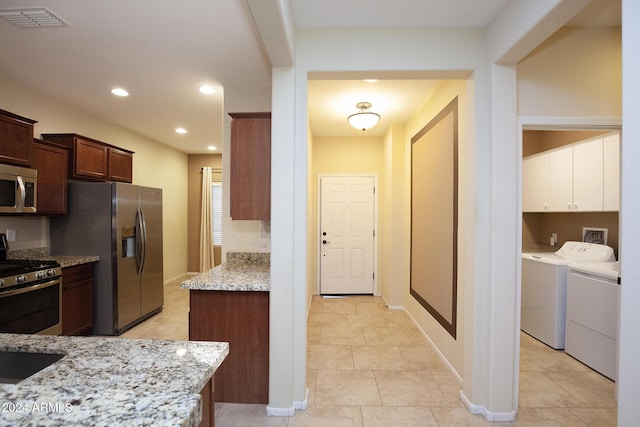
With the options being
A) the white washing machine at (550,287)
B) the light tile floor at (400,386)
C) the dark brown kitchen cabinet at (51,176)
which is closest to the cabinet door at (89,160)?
the dark brown kitchen cabinet at (51,176)

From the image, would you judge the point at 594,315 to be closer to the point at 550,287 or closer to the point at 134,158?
the point at 550,287

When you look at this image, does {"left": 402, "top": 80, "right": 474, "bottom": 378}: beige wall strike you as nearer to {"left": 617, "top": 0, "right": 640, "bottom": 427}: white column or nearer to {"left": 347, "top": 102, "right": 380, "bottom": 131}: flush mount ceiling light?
{"left": 347, "top": 102, "right": 380, "bottom": 131}: flush mount ceiling light

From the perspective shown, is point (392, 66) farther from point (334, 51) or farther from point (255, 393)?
point (255, 393)

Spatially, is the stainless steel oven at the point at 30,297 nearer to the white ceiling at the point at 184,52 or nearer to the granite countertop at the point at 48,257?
the granite countertop at the point at 48,257

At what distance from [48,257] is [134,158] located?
2.00 m

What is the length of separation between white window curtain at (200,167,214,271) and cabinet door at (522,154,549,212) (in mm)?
5519

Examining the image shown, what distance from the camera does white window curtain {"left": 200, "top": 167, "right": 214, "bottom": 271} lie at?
619 centimetres

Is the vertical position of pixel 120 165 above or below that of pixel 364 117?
below

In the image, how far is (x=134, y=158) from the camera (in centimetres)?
478

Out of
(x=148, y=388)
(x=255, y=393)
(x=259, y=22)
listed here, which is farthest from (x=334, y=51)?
(x=255, y=393)

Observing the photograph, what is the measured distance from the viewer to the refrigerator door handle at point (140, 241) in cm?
370

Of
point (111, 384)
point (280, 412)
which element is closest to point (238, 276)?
point (280, 412)

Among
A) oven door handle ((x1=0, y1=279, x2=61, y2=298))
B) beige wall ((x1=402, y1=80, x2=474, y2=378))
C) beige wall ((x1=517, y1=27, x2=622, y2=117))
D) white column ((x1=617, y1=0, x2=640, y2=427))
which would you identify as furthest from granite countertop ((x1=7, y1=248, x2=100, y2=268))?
beige wall ((x1=517, y1=27, x2=622, y2=117))

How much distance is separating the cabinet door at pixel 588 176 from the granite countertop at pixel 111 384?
12.3 feet
